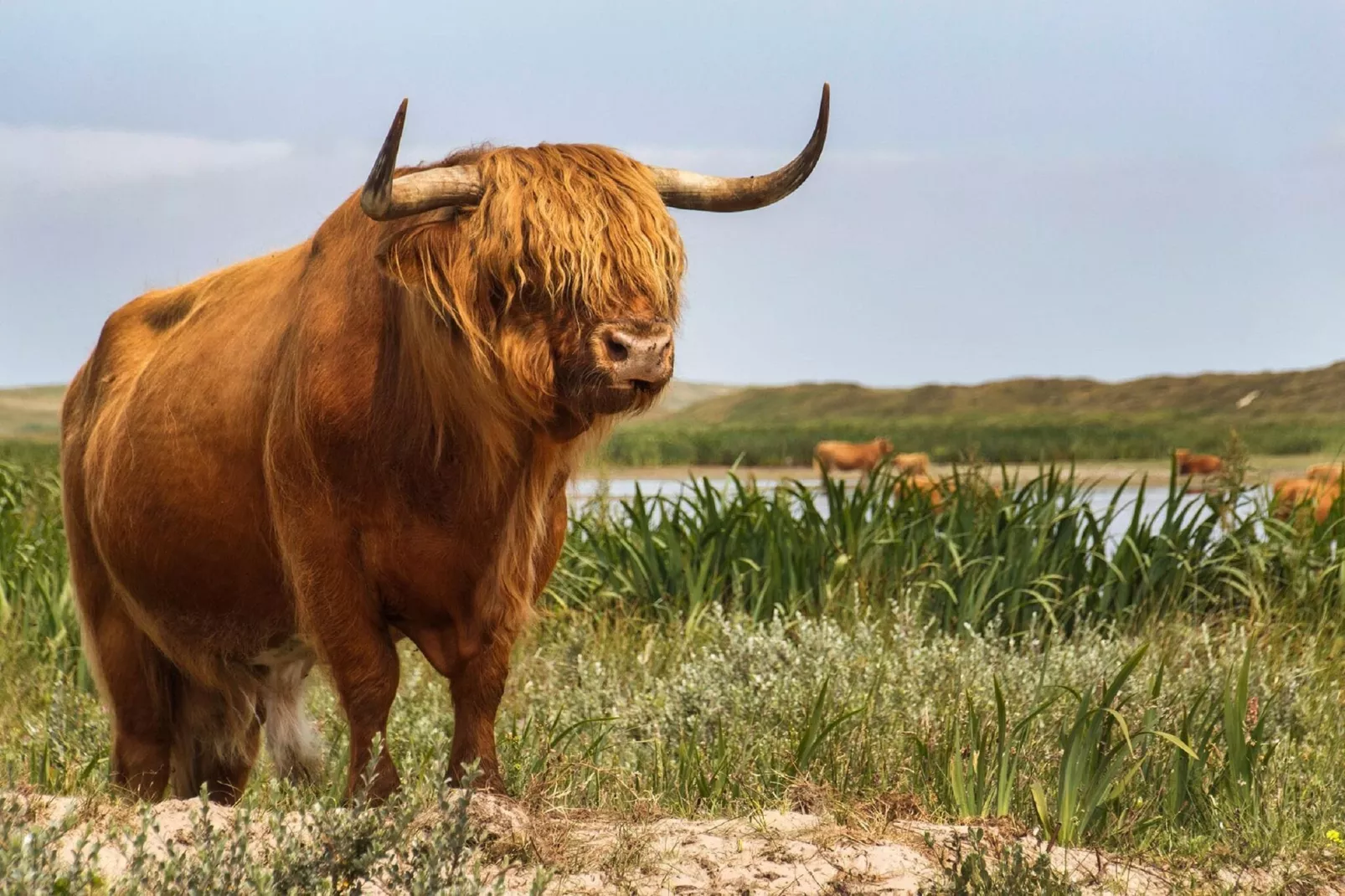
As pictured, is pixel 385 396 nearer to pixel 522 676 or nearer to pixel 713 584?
pixel 522 676

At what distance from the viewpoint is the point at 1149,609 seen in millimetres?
8469

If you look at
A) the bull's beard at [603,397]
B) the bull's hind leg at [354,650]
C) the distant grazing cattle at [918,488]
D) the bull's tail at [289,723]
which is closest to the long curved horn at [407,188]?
the bull's beard at [603,397]

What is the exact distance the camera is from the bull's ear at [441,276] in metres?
3.75

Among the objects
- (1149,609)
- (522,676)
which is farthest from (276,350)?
(1149,609)

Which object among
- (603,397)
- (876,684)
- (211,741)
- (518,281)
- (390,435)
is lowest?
(211,741)

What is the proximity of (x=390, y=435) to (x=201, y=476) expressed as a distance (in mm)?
991

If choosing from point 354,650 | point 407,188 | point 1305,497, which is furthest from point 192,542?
point 1305,497

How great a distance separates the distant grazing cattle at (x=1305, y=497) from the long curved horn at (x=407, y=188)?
6.59 metres

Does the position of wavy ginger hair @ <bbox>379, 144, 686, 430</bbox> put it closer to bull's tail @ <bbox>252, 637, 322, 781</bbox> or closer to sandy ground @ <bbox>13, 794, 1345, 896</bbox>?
sandy ground @ <bbox>13, 794, 1345, 896</bbox>

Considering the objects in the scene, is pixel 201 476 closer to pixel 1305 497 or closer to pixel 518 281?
pixel 518 281

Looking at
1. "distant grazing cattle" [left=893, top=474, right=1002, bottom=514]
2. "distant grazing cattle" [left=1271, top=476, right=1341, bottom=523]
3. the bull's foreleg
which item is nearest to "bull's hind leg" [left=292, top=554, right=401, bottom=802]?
the bull's foreleg

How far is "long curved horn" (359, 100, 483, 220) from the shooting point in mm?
3533

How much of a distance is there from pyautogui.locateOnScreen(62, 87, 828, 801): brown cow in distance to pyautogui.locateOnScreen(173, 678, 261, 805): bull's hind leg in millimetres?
469

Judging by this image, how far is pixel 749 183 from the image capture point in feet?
14.3
